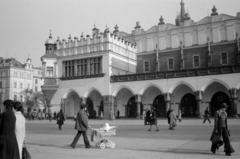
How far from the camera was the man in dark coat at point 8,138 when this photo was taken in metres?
5.39

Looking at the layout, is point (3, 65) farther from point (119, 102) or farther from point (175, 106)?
point (175, 106)

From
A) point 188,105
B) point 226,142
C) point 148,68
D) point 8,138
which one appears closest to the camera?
point 8,138

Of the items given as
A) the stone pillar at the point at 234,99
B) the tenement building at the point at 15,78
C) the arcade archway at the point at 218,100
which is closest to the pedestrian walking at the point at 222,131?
the stone pillar at the point at 234,99

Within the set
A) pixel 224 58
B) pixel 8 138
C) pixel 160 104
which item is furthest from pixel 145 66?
pixel 8 138

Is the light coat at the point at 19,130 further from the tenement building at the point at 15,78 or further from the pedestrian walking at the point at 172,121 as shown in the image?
the tenement building at the point at 15,78

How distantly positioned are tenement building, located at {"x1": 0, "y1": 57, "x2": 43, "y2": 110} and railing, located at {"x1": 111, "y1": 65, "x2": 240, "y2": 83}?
44087mm

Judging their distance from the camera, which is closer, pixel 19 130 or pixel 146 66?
pixel 19 130

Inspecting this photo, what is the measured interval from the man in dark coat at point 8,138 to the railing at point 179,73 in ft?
91.2

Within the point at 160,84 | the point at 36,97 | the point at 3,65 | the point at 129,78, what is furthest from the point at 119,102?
the point at 3,65

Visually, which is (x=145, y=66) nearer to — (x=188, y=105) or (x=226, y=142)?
(x=188, y=105)

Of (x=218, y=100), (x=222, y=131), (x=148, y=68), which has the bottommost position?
(x=222, y=131)

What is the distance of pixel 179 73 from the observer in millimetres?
32469

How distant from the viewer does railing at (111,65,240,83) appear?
29.8 m

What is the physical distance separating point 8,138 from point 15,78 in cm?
7268
